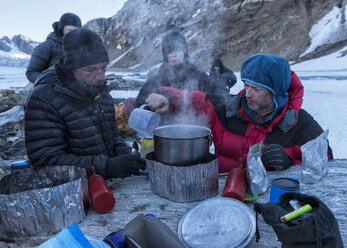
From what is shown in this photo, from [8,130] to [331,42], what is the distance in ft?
91.7

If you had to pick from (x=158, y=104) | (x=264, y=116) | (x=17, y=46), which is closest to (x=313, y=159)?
(x=264, y=116)

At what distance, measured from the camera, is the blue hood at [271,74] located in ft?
6.29

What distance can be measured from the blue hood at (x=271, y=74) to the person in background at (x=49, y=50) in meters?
2.45

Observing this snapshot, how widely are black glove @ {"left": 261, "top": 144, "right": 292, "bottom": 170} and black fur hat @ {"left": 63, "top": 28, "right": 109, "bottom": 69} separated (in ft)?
4.64

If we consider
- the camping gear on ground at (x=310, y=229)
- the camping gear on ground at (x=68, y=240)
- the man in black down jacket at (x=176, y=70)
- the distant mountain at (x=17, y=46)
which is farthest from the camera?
the distant mountain at (x=17, y=46)

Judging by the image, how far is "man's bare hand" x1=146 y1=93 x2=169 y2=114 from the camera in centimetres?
203

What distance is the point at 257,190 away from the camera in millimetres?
1562

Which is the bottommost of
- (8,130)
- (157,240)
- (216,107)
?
(8,130)

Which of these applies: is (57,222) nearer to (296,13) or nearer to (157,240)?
(157,240)

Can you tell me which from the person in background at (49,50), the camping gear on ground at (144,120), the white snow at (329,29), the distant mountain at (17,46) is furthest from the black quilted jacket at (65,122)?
the distant mountain at (17,46)

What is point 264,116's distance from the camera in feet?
6.96

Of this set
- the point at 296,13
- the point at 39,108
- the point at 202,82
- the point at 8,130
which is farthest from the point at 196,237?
the point at 296,13

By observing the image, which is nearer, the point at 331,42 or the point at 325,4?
the point at 331,42

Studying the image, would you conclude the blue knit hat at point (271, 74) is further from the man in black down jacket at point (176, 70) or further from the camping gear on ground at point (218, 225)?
the man in black down jacket at point (176, 70)
